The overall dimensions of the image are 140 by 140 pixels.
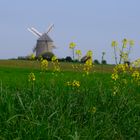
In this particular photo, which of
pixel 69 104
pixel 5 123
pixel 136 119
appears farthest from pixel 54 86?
pixel 5 123

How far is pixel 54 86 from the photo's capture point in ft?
27.5

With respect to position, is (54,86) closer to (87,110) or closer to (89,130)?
(87,110)

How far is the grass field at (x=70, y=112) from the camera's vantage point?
6.00 meters

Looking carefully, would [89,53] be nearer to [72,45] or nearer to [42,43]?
[72,45]

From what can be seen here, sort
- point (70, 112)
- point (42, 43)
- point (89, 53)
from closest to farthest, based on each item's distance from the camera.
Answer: point (70, 112) → point (89, 53) → point (42, 43)

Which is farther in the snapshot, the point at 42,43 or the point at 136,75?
the point at 42,43

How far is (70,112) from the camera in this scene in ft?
23.3

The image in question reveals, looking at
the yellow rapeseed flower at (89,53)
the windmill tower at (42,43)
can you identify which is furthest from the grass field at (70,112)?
the windmill tower at (42,43)

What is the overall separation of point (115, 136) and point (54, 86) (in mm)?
1849

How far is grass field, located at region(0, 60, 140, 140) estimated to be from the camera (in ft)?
19.7

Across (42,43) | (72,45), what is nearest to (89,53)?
(72,45)

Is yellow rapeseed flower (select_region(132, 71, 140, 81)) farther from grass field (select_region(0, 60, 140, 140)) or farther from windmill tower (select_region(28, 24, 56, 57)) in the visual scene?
windmill tower (select_region(28, 24, 56, 57))

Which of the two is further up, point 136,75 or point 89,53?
point 89,53

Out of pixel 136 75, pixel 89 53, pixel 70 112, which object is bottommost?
pixel 70 112
